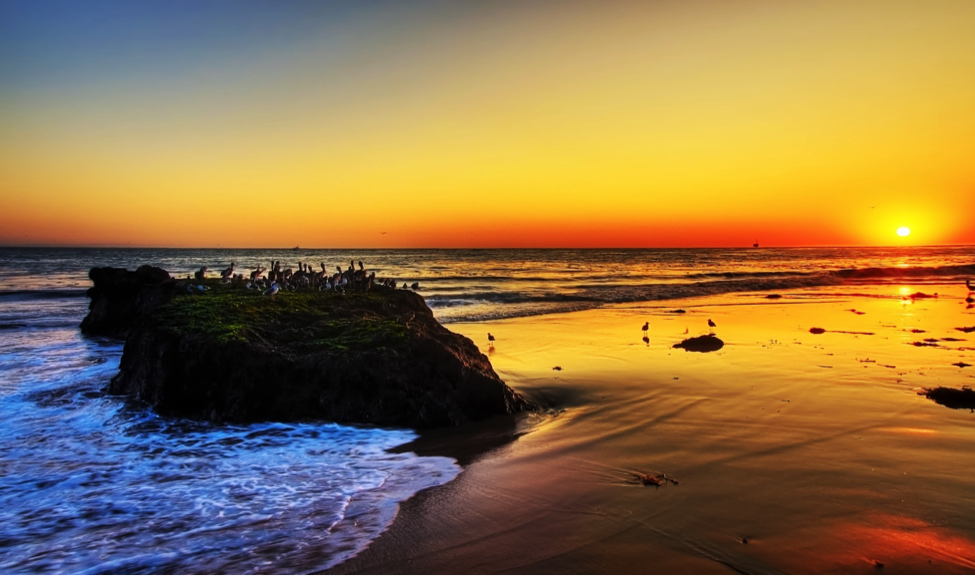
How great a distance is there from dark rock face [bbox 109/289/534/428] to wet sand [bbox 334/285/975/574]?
62cm

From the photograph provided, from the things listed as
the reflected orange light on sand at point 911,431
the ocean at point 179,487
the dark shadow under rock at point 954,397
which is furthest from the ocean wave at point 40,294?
the dark shadow under rock at point 954,397

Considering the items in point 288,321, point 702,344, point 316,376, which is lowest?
point 702,344

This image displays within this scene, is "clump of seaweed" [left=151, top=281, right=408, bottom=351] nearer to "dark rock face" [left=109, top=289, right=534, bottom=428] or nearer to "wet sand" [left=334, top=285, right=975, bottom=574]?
"dark rock face" [left=109, top=289, right=534, bottom=428]

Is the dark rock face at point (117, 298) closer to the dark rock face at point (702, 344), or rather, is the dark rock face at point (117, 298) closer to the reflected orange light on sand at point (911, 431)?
the dark rock face at point (702, 344)

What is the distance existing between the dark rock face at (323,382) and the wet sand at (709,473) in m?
0.62

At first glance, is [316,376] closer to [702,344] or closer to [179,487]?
[179,487]

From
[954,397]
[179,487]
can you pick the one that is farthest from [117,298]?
[954,397]

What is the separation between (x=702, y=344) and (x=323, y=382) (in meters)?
9.27

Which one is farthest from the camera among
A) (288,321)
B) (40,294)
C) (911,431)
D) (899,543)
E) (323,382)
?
(40,294)

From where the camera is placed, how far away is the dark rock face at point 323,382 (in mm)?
8266

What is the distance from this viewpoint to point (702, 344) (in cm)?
1391

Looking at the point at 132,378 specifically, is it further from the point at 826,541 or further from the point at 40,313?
the point at 40,313

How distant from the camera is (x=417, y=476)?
6.33 metres

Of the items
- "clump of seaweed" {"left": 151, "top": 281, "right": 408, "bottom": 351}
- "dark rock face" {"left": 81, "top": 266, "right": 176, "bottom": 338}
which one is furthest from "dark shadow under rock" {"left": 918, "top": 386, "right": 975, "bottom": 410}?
"dark rock face" {"left": 81, "top": 266, "right": 176, "bottom": 338}
